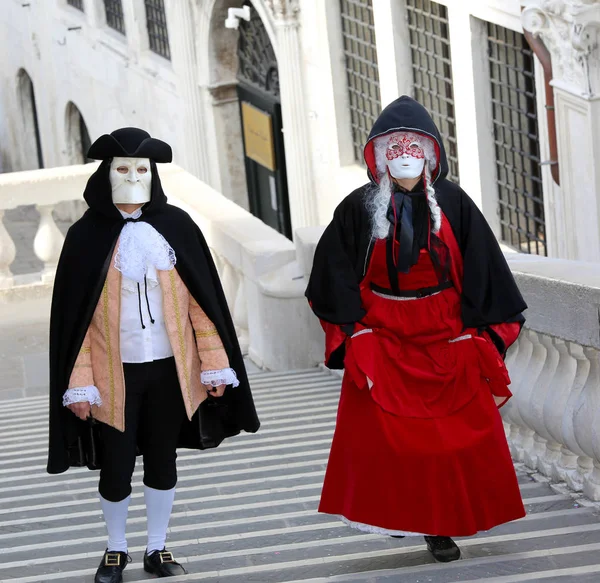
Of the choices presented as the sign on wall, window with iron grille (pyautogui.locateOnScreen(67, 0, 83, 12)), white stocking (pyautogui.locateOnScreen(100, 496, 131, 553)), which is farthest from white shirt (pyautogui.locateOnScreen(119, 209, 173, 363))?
window with iron grille (pyautogui.locateOnScreen(67, 0, 83, 12))

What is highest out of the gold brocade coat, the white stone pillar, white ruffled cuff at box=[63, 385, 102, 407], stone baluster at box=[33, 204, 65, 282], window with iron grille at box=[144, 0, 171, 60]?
window with iron grille at box=[144, 0, 171, 60]

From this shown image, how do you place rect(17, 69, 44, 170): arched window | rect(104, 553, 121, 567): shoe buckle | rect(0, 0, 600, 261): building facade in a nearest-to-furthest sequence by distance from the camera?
1. rect(104, 553, 121, 567): shoe buckle
2. rect(0, 0, 600, 261): building facade
3. rect(17, 69, 44, 170): arched window

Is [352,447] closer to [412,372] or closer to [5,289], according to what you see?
[412,372]

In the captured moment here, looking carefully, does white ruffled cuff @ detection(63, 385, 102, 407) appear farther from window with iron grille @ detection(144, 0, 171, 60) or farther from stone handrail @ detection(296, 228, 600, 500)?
window with iron grille @ detection(144, 0, 171, 60)

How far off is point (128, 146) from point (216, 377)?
2.41ft

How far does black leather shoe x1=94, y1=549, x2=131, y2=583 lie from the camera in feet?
13.2

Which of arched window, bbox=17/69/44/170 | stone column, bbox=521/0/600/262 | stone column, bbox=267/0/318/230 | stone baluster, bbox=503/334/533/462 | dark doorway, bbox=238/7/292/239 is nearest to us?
stone baluster, bbox=503/334/533/462

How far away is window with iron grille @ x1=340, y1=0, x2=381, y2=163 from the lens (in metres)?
14.2

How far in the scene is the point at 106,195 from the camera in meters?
4.00

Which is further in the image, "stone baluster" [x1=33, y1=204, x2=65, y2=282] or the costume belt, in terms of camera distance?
"stone baluster" [x1=33, y1=204, x2=65, y2=282]

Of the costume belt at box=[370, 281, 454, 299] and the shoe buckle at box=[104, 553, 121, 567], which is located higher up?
the costume belt at box=[370, 281, 454, 299]

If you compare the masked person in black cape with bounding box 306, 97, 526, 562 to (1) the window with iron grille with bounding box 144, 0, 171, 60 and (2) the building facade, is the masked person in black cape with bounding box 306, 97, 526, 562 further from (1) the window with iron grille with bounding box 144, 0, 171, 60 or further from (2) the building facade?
(1) the window with iron grille with bounding box 144, 0, 171, 60

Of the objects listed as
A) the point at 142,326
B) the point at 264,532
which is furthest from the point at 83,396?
the point at 264,532

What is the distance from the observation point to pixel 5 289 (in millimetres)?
10383
